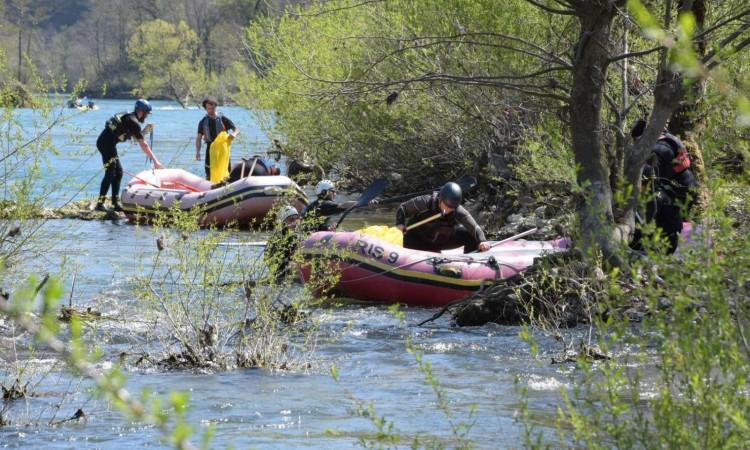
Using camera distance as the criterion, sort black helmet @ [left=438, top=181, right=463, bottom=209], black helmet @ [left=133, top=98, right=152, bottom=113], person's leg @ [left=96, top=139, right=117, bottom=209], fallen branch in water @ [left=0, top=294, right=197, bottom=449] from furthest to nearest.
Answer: person's leg @ [left=96, top=139, right=117, bottom=209]
black helmet @ [left=133, top=98, right=152, bottom=113]
black helmet @ [left=438, top=181, right=463, bottom=209]
fallen branch in water @ [left=0, top=294, right=197, bottom=449]

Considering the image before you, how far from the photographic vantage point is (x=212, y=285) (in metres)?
8.13

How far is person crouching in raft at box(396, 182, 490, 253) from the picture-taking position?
1134cm

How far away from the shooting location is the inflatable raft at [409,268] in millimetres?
10578

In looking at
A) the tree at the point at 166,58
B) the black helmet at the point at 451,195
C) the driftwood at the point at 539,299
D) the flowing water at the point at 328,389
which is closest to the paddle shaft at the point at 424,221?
the black helmet at the point at 451,195

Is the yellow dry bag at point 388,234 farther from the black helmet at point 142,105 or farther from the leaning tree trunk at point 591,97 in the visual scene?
the black helmet at point 142,105

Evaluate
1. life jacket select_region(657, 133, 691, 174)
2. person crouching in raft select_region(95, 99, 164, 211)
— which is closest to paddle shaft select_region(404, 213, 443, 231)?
life jacket select_region(657, 133, 691, 174)

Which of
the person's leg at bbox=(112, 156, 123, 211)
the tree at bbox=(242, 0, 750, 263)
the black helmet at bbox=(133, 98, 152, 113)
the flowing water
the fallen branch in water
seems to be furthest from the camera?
the person's leg at bbox=(112, 156, 123, 211)

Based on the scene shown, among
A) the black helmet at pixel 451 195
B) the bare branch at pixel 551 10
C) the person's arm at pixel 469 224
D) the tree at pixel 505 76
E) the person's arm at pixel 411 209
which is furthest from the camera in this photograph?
the person's arm at pixel 411 209

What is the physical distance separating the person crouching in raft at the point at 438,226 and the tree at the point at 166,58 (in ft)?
248

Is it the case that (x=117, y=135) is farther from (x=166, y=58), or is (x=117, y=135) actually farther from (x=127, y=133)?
(x=166, y=58)

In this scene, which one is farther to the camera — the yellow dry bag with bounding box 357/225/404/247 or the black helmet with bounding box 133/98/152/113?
the black helmet with bounding box 133/98/152/113

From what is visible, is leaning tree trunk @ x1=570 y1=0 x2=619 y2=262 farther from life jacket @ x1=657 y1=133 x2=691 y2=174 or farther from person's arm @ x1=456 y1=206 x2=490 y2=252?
person's arm @ x1=456 y1=206 x2=490 y2=252

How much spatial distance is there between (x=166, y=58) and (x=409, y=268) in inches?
3408

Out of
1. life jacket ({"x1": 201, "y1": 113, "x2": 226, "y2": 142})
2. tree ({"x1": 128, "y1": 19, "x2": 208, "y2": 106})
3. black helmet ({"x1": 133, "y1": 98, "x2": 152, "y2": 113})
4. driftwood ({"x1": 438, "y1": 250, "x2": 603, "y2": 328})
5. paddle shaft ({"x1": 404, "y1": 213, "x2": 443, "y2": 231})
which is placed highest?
tree ({"x1": 128, "y1": 19, "x2": 208, "y2": 106})
